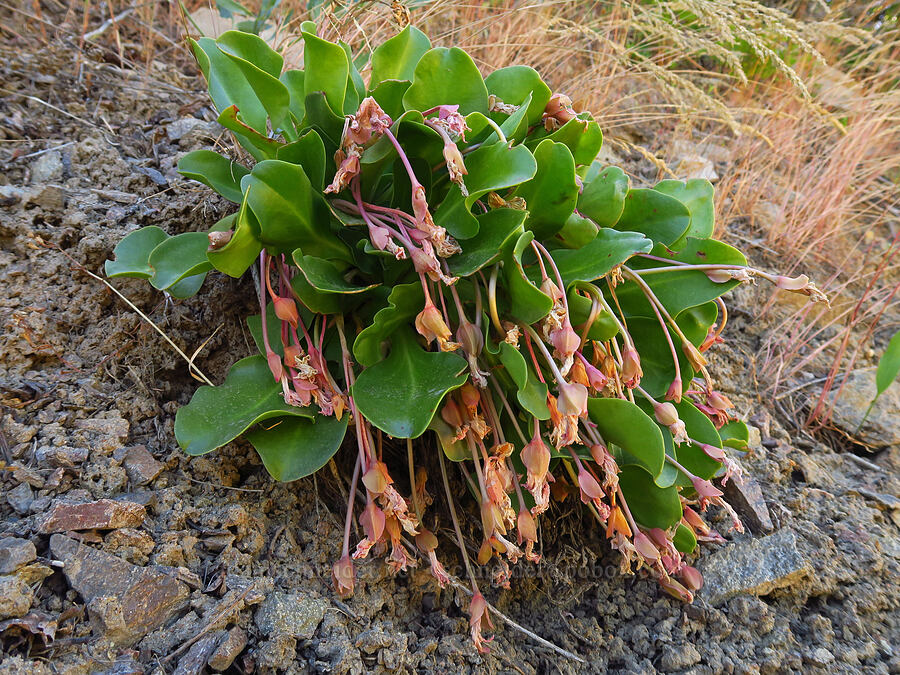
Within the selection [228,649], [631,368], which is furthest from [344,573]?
[631,368]

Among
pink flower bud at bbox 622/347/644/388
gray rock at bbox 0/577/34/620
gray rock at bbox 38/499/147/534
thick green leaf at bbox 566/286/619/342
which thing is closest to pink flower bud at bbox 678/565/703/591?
pink flower bud at bbox 622/347/644/388

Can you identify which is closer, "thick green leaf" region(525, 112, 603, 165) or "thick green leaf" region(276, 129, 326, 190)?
"thick green leaf" region(276, 129, 326, 190)

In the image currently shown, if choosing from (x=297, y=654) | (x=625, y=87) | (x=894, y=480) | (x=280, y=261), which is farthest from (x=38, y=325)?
(x=625, y=87)

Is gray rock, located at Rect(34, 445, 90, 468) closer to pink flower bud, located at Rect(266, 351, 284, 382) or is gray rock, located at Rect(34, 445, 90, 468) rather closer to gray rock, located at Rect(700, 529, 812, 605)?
pink flower bud, located at Rect(266, 351, 284, 382)

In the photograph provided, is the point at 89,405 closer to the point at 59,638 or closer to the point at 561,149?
the point at 59,638

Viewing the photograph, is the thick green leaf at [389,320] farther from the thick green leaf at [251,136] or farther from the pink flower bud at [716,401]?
the pink flower bud at [716,401]

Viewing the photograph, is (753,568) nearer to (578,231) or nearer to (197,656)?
(578,231)

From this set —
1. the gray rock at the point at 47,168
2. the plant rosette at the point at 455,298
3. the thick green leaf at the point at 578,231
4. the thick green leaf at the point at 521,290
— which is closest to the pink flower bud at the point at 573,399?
the plant rosette at the point at 455,298
